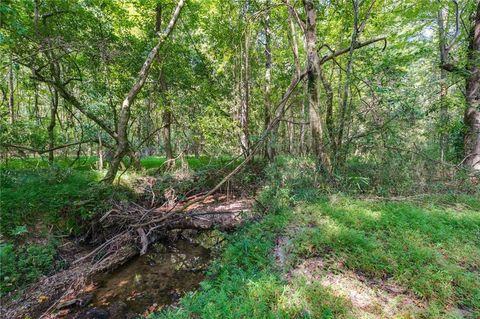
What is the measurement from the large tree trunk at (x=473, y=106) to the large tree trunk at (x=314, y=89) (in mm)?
4067

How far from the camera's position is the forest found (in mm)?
3248

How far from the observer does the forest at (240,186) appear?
3248mm

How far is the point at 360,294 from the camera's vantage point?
291cm

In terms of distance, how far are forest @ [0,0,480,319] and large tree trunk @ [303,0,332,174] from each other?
0.03 meters

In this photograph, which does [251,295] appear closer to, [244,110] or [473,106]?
[244,110]

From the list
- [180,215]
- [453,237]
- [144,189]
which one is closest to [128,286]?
[180,215]

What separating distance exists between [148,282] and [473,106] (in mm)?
8679

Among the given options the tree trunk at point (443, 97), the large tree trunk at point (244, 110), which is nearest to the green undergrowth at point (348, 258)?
the tree trunk at point (443, 97)

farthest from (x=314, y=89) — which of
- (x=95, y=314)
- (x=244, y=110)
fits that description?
(x=95, y=314)

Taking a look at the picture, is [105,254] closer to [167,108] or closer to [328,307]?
[328,307]

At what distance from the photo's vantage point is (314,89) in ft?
19.2

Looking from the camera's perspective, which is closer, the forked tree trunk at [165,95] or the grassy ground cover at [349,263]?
the grassy ground cover at [349,263]

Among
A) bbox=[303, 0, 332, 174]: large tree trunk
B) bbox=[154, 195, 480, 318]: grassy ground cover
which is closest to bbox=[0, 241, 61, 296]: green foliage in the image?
bbox=[154, 195, 480, 318]: grassy ground cover

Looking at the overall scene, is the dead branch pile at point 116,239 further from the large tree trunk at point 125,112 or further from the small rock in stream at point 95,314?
the large tree trunk at point 125,112
